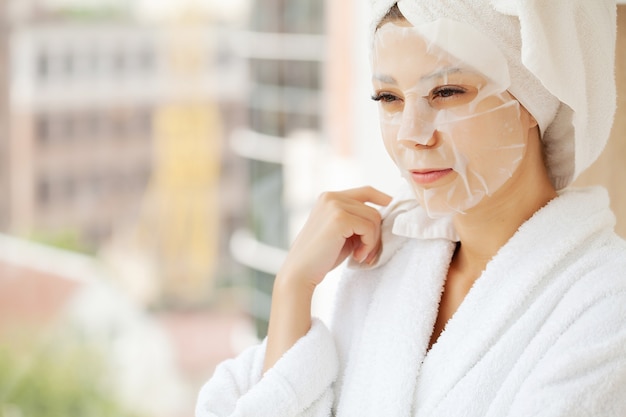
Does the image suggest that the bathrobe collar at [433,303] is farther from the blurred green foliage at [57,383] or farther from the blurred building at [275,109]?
the blurred green foliage at [57,383]

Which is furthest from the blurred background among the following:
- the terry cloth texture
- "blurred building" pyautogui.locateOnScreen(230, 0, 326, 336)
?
the terry cloth texture

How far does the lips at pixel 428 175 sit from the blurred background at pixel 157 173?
400 mm

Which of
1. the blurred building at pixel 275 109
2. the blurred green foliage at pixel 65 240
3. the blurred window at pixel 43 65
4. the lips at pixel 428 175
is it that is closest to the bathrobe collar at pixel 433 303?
the lips at pixel 428 175

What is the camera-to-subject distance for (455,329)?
3.17 ft

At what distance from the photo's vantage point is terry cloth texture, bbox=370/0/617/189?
836 millimetres

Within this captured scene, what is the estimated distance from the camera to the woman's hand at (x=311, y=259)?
3.47 feet

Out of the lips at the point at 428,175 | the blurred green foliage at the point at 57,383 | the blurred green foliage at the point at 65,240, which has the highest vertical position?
the lips at the point at 428,175

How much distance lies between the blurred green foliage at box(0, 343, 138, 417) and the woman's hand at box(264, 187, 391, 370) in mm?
4191

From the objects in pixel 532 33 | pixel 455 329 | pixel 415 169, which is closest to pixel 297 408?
pixel 455 329

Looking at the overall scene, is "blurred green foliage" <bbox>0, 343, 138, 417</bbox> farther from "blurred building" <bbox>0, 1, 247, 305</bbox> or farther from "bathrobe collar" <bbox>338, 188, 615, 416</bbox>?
"bathrobe collar" <bbox>338, 188, 615, 416</bbox>

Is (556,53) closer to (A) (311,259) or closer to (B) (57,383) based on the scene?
(A) (311,259)

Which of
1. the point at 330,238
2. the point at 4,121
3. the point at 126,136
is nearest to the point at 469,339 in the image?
the point at 330,238

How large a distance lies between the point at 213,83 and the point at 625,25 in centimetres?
767

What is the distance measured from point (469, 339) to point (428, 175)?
0.17 meters
